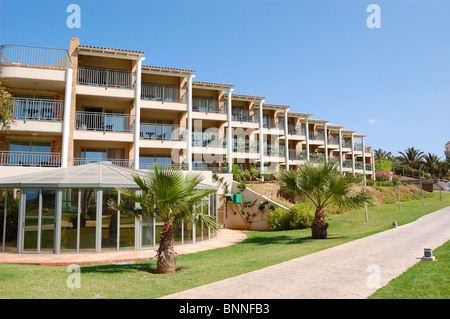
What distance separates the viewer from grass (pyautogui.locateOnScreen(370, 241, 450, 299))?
5699mm

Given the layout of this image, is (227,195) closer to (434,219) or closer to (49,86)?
(434,219)

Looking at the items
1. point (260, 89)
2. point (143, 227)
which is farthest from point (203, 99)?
point (143, 227)

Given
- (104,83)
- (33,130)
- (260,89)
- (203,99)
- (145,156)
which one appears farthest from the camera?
(260,89)

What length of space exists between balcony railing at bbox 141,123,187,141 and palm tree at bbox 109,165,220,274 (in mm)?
15880

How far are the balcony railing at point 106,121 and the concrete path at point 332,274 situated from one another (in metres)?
17.9

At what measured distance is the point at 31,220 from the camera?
13.2 m

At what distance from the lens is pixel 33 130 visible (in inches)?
800

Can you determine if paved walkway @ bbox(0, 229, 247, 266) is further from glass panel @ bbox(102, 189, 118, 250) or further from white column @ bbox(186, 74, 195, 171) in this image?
white column @ bbox(186, 74, 195, 171)

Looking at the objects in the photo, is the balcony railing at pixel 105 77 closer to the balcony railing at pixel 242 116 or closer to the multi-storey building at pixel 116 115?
the multi-storey building at pixel 116 115

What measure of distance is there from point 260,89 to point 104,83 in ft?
51.7

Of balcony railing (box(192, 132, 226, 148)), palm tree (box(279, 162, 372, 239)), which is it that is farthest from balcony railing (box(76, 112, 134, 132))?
palm tree (box(279, 162, 372, 239))

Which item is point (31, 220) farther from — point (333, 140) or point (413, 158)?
point (413, 158)

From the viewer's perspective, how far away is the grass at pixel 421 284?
570 cm

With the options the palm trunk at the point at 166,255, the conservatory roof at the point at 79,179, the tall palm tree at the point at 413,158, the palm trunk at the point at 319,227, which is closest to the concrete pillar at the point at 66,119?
the conservatory roof at the point at 79,179
